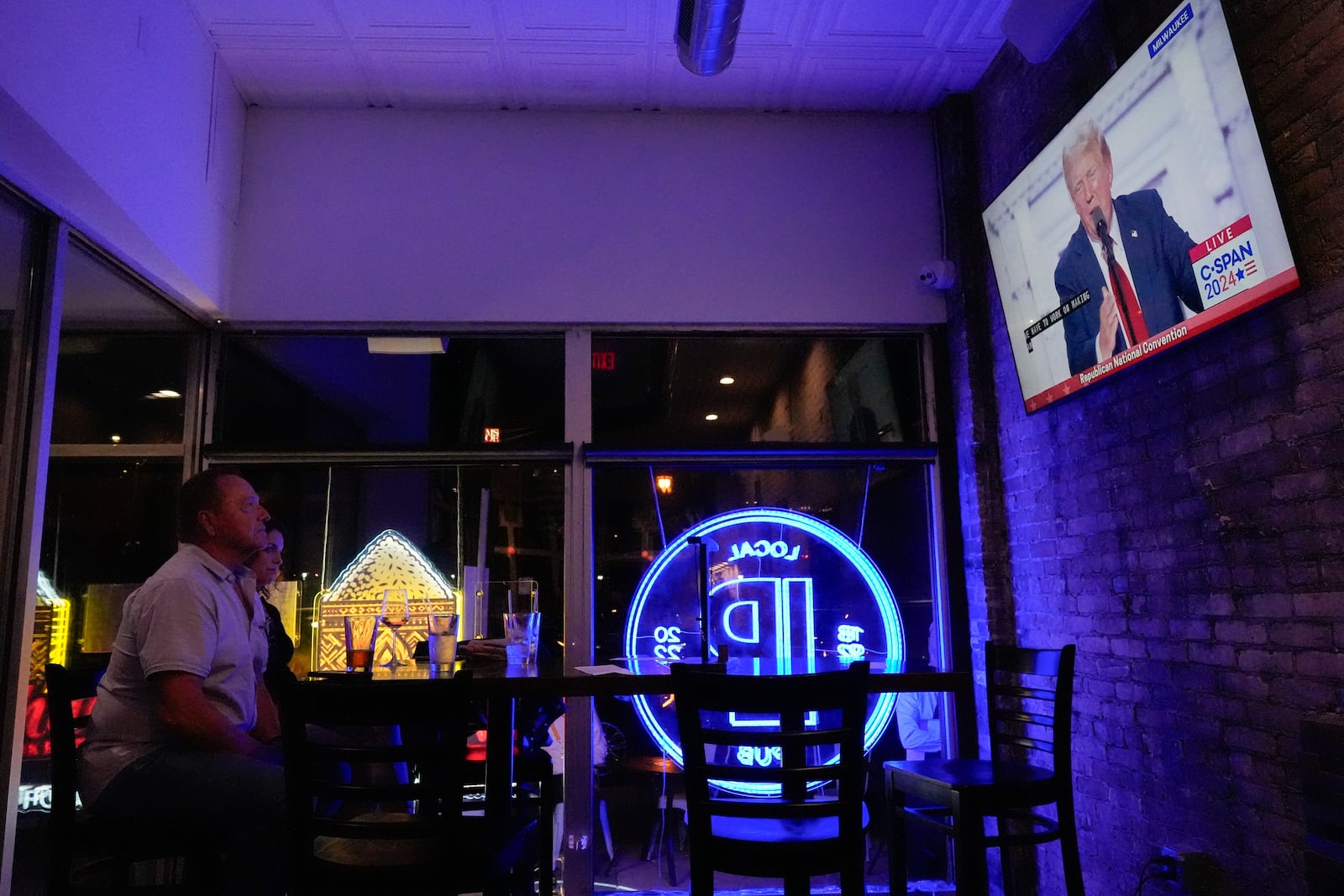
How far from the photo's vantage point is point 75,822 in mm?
2502

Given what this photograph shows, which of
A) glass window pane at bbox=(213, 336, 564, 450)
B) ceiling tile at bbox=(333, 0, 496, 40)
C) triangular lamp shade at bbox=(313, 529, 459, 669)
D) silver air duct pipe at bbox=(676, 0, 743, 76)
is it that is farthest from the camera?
glass window pane at bbox=(213, 336, 564, 450)

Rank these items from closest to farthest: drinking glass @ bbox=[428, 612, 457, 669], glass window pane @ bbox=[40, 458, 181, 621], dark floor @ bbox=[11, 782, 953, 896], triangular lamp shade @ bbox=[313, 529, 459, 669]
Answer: drinking glass @ bbox=[428, 612, 457, 669] → glass window pane @ bbox=[40, 458, 181, 621] → dark floor @ bbox=[11, 782, 953, 896] → triangular lamp shade @ bbox=[313, 529, 459, 669]

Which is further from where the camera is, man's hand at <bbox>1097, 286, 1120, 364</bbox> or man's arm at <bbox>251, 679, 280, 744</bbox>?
man's hand at <bbox>1097, 286, 1120, 364</bbox>

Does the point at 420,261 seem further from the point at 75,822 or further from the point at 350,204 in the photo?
the point at 75,822

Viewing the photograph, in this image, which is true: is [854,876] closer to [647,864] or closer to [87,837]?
[87,837]

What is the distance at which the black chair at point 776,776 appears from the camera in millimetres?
2154

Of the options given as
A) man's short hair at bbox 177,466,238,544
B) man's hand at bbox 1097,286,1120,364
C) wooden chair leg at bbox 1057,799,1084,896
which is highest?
man's hand at bbox 1097,286,1120,364

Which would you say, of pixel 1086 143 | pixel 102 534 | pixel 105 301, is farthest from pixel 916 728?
pixel 105 301

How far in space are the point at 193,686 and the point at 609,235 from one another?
297cm

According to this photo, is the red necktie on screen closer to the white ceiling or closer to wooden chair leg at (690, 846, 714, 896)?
the white ceiling

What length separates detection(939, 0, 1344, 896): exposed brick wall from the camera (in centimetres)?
251

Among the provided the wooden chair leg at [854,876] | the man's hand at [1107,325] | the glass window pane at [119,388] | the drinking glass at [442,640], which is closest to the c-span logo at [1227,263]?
the man's hand at [1107,325]

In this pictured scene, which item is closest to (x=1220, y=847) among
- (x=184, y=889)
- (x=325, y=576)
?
(x=184, y=889)

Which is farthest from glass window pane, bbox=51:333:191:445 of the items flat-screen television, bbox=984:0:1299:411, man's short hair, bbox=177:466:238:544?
flat-screen television, bbox=984:0:1299:411
